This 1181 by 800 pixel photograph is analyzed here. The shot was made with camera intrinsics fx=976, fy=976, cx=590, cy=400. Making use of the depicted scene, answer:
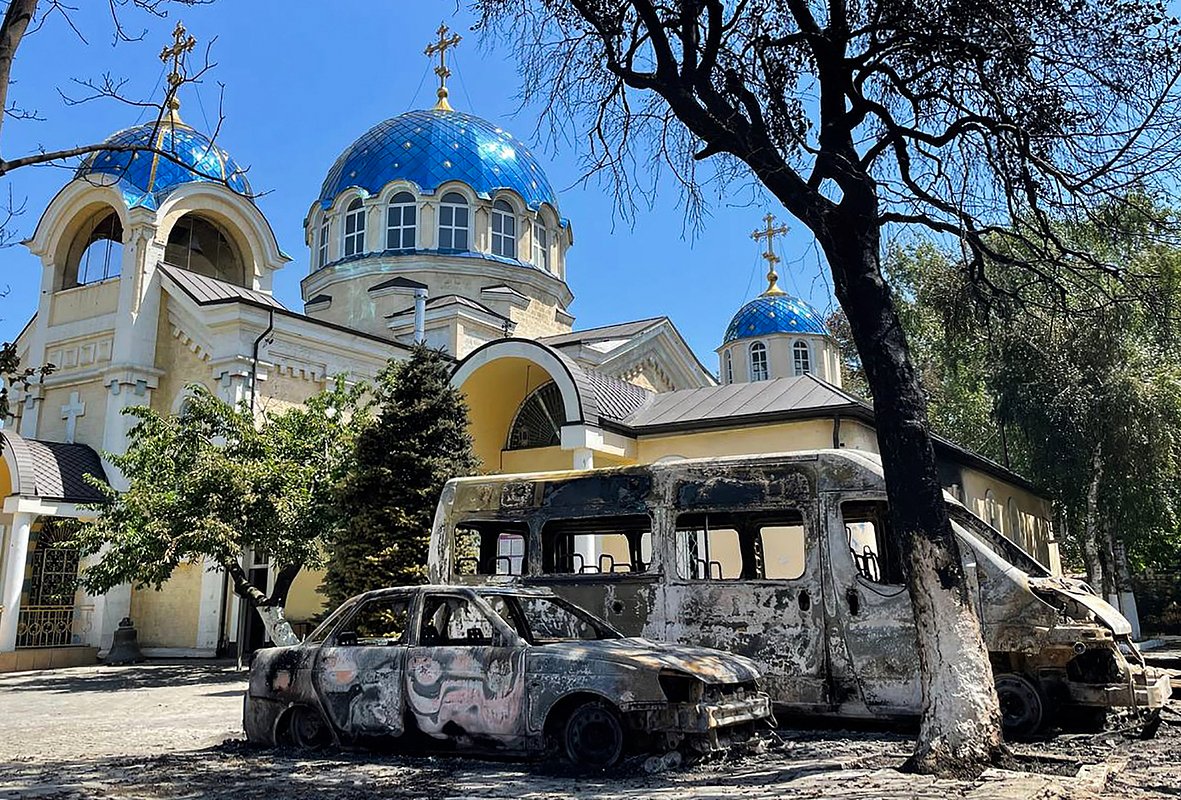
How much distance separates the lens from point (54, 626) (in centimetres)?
2042

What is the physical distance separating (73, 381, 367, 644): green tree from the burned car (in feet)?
24.2

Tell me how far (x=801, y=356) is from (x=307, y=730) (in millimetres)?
36939

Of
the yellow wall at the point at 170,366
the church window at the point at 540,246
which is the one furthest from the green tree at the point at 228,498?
the church window at the point at 540,246

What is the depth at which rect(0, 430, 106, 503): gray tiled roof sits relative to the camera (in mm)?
19438

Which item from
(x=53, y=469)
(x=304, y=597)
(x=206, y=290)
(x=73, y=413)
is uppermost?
(x=206, y=290)

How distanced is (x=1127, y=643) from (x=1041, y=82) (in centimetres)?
468

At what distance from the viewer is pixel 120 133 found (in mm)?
24484

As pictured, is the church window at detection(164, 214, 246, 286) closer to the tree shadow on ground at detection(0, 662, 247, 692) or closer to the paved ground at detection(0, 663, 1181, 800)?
the tree shadow on ground at detection(0, 662, 247, 692)

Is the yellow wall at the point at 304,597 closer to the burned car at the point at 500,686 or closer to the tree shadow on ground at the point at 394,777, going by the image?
the burned car at the point at 500,686

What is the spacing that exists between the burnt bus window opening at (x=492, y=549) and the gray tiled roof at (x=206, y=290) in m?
11.1

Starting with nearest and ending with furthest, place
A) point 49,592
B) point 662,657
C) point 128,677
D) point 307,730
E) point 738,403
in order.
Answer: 1. point 662,657
2. point 307,730
3. point 128,677
4. point 738,403
5. point 49,592

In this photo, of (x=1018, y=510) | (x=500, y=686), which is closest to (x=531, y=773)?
(x=500, y=686)

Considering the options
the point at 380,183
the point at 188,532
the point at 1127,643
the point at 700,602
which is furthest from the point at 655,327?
the point at 1127,643

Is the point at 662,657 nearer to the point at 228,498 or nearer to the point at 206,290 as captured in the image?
the point at 228,498
